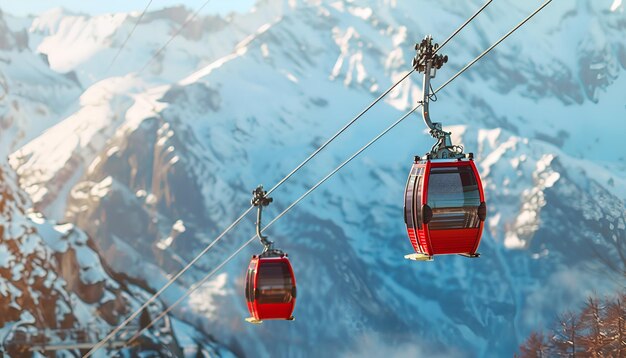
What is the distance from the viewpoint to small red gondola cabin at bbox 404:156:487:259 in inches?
351

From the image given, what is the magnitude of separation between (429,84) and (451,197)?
1159 mm

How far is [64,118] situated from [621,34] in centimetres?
5898

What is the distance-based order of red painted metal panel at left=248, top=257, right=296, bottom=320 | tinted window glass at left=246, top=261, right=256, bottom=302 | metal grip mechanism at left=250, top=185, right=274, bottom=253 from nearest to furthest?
1. red painted metal panel at left=248, top=257, right=296, bottom=320
2. tinted window glass at left=246, top=261, right=256, bottom=302
3. metal grip mechanism at left=250, top=185, right=274, bottom=253

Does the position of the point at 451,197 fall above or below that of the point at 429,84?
below

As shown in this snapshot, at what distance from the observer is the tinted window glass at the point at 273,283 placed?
15.0 m

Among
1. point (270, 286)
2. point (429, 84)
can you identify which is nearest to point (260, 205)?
point (270, 286)

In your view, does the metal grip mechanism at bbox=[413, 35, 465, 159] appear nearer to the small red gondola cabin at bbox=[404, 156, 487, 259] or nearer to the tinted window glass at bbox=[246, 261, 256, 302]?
the small red gondola cabin at bbox=[404, 156, 487, 259]

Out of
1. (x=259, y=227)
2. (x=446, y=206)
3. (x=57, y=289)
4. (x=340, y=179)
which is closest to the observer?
(x=446, y=206)

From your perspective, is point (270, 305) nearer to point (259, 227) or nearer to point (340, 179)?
point (259, 227)

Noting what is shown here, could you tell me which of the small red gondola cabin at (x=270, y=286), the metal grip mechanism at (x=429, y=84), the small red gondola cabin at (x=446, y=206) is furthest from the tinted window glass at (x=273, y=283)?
the metal grip mechanism at (x=429, y=84)

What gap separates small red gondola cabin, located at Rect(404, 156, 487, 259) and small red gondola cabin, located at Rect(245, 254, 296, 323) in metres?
6.19

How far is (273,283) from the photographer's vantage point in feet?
49.3

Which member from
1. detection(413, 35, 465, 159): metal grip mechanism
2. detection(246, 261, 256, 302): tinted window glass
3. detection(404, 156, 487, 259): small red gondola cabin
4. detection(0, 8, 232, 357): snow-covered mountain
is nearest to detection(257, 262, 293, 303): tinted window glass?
detection(246, 261, 256, 302): tinted window glass

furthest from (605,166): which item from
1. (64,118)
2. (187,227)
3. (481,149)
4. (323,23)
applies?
(64,118)
